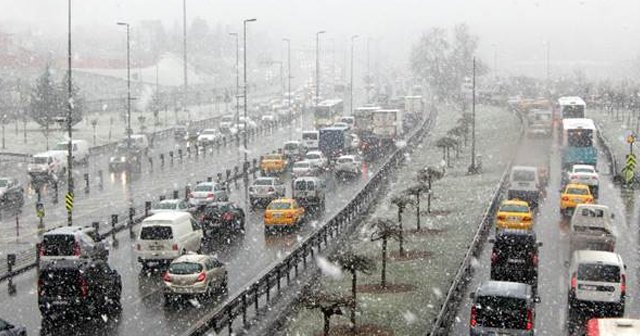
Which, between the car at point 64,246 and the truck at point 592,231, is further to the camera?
the truck at point 592,231

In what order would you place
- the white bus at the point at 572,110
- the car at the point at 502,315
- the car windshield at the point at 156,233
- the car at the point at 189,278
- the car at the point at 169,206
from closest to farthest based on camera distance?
1. the car at the point at 502,315
2. the car at the point at 189,278
3. the car windshield at the point at 156,233
4. the car at the point at 169,206
5. the white bus at the point at 572,110

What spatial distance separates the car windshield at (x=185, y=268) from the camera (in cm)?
2700

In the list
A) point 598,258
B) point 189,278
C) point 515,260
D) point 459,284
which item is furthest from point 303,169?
point 598,258

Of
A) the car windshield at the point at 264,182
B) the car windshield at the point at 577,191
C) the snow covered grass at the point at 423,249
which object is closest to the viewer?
the snow covered grass at the point at 423,249

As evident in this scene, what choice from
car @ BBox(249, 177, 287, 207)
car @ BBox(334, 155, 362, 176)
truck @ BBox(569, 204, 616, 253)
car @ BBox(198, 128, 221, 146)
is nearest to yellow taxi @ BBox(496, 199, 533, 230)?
truck @ BBox(569, 204, 616, 253)

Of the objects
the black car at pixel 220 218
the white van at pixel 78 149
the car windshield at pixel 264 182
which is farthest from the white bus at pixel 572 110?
the black car at pixel 220 218

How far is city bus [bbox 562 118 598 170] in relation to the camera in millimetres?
57812

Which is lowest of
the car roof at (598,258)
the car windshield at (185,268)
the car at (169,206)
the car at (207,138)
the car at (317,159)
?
the car windshield at (185,268)

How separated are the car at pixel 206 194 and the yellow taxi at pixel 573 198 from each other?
16439mm

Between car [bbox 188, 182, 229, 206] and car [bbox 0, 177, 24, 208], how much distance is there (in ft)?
30.3

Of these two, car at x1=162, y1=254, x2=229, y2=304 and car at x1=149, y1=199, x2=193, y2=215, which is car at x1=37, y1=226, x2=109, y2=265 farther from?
car at x1=149, y1=199, x2=193, y2=215

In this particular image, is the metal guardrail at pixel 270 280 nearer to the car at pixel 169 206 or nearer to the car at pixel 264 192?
the car at pixel 264 192

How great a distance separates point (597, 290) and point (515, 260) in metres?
3.66

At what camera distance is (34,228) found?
41.2m
